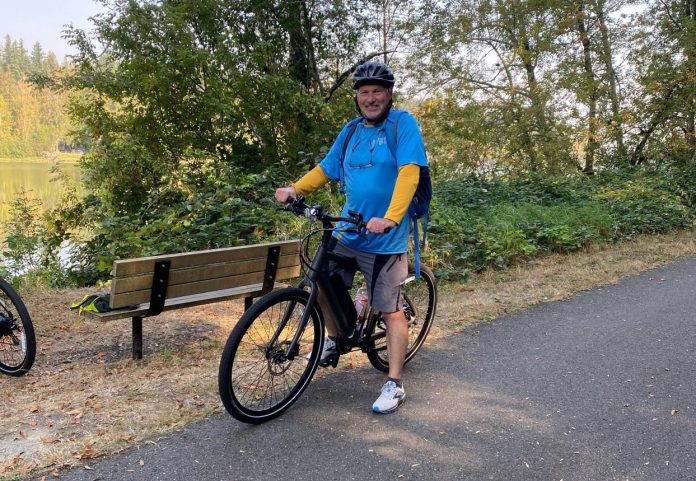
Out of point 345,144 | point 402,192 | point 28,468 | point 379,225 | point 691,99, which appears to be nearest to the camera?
point 28,468

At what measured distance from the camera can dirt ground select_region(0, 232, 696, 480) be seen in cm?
280

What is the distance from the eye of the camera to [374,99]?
3.01m

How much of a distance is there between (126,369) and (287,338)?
158 cm

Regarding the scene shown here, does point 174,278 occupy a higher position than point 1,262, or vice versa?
point 174,278

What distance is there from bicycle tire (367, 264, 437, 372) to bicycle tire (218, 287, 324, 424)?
521 millimetres

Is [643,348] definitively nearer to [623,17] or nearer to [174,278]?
[174,278]

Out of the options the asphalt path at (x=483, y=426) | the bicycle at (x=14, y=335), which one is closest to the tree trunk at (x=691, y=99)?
the asphalt path at (x=483, y=426)

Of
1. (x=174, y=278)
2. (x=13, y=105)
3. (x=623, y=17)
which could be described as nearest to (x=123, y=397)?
(x=174, y=278)

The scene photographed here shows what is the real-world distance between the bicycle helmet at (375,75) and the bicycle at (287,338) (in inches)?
28.1

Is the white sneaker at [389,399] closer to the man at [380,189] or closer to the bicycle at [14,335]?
the man at [380,189]

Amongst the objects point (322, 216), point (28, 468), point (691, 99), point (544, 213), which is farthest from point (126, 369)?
point (691, 99)

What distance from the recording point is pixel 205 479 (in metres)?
2.50

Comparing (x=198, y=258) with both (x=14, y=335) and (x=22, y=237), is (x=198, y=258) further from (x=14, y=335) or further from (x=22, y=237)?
(x=22, y=237)

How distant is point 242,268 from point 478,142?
10.8 m
